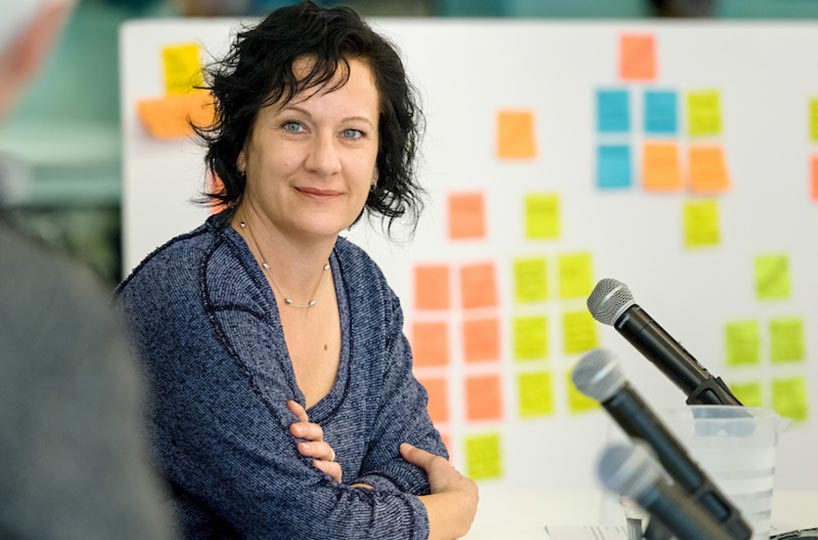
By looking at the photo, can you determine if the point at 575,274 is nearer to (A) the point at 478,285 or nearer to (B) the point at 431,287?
(A) the point at 478,285

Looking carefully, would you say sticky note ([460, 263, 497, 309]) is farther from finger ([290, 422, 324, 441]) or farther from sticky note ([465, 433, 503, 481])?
finger ([290, 422, 324, 441])

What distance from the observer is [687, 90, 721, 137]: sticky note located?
9.85ft

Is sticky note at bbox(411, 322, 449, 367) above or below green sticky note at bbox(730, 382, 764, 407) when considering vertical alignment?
above

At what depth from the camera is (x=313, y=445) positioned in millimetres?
1474

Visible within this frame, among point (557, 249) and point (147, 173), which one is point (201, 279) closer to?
point (147, 173)

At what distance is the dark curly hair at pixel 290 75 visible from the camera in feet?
5.66

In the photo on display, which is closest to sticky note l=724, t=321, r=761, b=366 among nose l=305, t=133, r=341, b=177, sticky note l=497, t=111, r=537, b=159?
sticky note l=497, t=111, r=537, b=159

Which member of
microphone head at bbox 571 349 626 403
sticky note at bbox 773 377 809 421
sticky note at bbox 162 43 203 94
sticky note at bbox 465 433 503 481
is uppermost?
sticky note at bbox 162 43 203 94

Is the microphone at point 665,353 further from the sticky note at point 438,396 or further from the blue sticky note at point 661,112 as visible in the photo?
the blue sticky note at point 661,112

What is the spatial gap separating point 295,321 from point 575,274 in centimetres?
137

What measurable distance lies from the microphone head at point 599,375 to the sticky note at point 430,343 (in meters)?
2.00

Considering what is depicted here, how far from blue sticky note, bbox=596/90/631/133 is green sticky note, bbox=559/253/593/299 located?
351mm

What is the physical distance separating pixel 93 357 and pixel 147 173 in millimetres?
2241

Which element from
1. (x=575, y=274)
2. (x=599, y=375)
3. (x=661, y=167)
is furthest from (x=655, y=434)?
(x=661, y=167)
